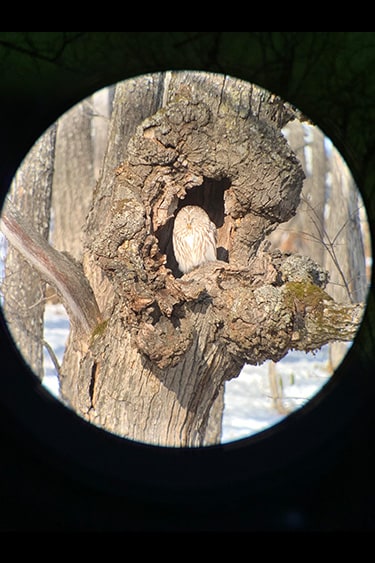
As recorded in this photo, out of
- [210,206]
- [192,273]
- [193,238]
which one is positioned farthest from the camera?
[193,238]

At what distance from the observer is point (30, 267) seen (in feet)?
17.5

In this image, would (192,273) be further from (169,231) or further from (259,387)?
(259,387)

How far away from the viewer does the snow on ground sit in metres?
7.88

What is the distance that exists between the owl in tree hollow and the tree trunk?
1.43 m

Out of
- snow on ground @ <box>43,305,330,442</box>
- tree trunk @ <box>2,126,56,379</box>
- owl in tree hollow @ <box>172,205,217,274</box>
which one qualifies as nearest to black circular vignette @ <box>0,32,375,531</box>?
owl in tree hollow @ <box>172,205,217,274</box>

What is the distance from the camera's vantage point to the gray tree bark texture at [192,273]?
3117 millimetres

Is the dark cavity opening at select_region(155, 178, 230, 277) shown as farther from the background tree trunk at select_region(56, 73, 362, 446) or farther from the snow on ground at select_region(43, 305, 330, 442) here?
the snow on ground at select_region(43, 305, 330, 442)

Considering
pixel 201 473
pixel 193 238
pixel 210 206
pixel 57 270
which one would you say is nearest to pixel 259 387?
pixel 193 238

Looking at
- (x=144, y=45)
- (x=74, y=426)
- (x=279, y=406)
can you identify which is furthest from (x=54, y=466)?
(x=279, y=406)

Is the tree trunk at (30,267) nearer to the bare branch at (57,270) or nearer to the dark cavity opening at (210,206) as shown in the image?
the bare branch at (57,270)

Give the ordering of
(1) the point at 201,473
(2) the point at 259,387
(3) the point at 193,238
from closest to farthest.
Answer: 1. (1) the point at 201,473
2. (3) the point at 193,238
3. (2) the point at 259,387

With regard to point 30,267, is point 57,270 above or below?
below

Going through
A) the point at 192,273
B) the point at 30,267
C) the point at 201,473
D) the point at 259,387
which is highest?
the point at 259,387

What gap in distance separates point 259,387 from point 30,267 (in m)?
4.81
